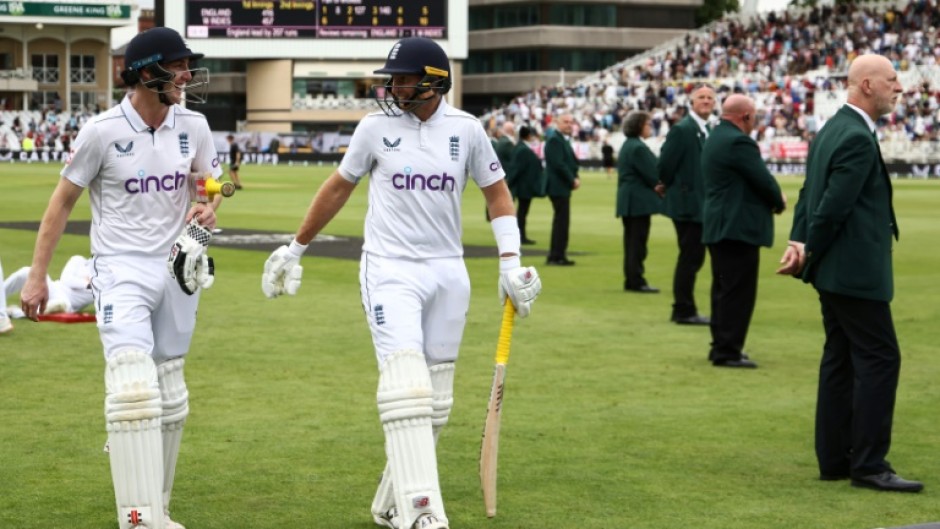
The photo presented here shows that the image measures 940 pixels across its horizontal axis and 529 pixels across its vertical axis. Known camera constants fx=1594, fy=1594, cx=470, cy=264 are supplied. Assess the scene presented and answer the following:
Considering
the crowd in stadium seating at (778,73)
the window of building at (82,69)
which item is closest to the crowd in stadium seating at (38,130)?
the window of building at (82,69)

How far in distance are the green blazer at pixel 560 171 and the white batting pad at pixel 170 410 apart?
48.8 ft

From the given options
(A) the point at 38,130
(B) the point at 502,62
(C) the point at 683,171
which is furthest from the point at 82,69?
(C) the point at 683,171

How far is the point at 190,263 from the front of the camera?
699cm

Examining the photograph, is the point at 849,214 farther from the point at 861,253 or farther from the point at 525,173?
the point at 525,173

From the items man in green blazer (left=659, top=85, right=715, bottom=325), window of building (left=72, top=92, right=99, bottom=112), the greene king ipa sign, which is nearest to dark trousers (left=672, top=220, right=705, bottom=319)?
man in green blazer (left=659, top=85, right=715, bottom=325)

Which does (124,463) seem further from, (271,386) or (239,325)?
(239,325)

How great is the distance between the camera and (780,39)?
78438mm

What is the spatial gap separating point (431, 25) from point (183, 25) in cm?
1230

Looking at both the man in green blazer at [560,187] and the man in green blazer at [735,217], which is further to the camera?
the man in green blazer at [560,187]

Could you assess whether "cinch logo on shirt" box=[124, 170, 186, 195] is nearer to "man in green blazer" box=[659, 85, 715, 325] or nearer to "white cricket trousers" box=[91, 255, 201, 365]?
"white cricket trousers" box=[91, 255, 201, 365]

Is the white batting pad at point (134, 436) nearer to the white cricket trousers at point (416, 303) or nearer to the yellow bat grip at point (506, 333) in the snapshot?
the white cricket trousers at point (416, 303)

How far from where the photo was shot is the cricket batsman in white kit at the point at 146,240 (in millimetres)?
6871

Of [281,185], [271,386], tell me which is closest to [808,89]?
[281,185]

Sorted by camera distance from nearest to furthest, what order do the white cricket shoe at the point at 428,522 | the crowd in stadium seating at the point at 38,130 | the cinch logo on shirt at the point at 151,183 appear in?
the white cricket shoe at the point at 428,522 → the cinch logo on shirt at the point at 151,183 → the crowd in stadium seating at the point at 38,130
